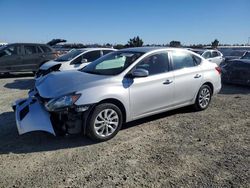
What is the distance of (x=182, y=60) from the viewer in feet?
20.6

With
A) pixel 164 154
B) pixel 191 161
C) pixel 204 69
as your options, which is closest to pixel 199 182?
pixel 191 161

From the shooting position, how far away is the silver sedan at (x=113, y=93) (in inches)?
178

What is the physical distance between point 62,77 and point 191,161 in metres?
2.82

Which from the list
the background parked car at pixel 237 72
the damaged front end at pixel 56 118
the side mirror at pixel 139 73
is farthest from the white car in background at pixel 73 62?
the damaged front end at pixel 56 118

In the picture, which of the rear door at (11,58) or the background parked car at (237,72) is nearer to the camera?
the background parked car at (237,72)

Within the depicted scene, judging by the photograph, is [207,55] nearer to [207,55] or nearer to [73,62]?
[207,55]

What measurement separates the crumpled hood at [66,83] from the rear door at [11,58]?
8.56 metres

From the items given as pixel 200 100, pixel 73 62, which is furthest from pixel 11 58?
pixel 200 100

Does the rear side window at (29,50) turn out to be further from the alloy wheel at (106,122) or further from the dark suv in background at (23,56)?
the alloy wheel at (106,122)

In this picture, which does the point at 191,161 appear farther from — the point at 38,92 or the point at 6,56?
the point at 6,56

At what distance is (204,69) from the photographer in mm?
6688

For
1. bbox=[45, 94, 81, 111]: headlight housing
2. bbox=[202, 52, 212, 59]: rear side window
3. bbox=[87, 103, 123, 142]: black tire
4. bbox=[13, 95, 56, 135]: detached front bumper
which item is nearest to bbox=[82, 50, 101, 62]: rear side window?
bbox=[13, 95, 56, 135]: detached front bumper

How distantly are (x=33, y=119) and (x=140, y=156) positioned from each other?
6.07ft

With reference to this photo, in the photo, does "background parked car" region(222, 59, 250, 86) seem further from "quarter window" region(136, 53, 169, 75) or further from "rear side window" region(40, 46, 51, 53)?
"rear side window" region(40, 46, 51, 53)
